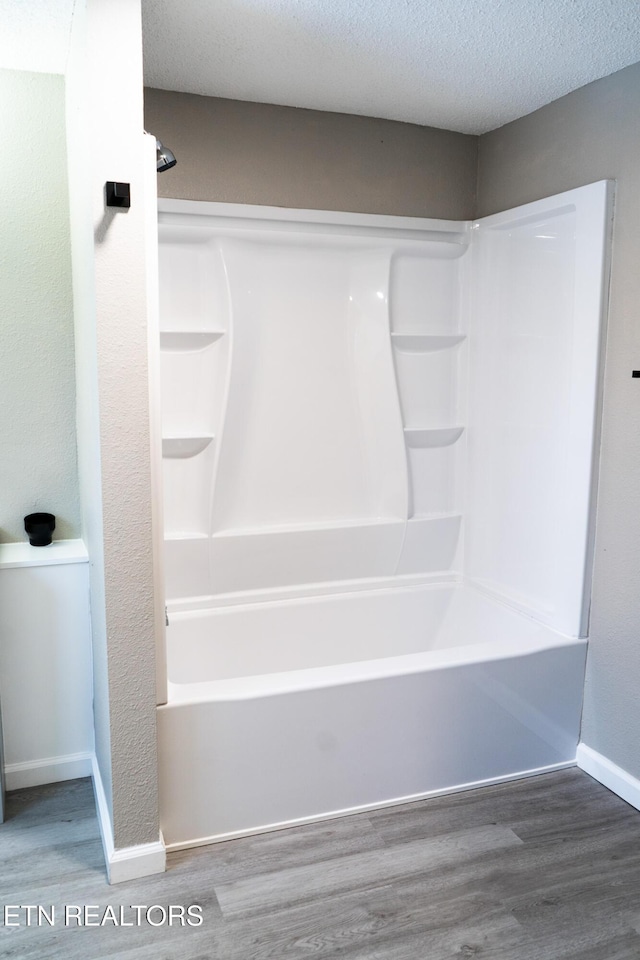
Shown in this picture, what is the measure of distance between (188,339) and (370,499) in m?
0.99

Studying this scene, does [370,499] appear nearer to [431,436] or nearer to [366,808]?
[431,436]

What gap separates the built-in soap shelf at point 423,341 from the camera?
9.84 ft

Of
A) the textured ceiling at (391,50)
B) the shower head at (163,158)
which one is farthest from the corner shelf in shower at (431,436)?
the shower head at (163,158)

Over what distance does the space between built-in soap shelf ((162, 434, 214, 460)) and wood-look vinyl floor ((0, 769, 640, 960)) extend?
3.92ft

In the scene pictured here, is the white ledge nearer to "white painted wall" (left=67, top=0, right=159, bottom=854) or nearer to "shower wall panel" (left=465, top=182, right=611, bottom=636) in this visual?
"white painted wall" (left=67, top=0, right=159, bottom=854)

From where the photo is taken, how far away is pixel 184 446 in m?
2.74

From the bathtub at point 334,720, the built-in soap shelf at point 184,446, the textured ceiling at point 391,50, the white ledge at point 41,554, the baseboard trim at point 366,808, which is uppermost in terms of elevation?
the textured ceiling at point 391,50

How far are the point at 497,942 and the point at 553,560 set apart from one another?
128 centimetres

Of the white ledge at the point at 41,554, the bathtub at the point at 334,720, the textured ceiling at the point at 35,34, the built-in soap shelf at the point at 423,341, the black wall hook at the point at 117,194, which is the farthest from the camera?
the built-in soap shelf at the point at 423,341

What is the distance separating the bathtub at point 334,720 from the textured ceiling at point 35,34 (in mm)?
1837

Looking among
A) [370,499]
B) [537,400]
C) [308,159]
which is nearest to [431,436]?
[370,499]

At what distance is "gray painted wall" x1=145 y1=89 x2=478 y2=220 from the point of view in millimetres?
2574

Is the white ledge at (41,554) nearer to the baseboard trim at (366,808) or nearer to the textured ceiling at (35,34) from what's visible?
the baseboard trim at (366,808)

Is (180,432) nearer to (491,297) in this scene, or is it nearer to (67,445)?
(67,445)
